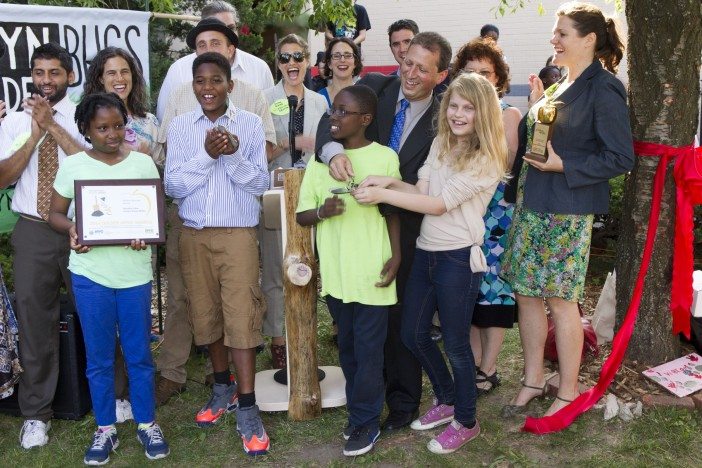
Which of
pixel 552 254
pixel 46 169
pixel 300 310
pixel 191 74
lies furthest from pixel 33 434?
pixel 552 254

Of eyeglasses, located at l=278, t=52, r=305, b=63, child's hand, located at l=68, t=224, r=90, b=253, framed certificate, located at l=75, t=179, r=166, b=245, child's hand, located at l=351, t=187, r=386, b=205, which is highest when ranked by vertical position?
eyeglasses, located at l=278, t=52, r=305, b=63

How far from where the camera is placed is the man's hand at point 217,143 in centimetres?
359

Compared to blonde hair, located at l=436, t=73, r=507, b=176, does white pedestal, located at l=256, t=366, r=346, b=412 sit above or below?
below

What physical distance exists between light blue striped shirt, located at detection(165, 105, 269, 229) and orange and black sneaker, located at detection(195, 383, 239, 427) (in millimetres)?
1028

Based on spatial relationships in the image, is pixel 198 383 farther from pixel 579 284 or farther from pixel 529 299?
pixel 579 284

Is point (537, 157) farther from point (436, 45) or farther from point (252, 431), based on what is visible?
point (252, 431)

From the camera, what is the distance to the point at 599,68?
378cm

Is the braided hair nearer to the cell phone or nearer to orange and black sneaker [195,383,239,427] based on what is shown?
the cell phone

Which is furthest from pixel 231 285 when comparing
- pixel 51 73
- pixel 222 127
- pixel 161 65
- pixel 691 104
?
pixel 161 65

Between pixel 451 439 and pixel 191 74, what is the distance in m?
2.82

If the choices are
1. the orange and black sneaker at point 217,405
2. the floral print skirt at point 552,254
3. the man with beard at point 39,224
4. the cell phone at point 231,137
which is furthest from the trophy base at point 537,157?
the man with beard at point 39,224

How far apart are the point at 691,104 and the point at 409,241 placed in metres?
1.90

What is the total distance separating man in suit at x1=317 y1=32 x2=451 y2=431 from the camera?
3.73 metres

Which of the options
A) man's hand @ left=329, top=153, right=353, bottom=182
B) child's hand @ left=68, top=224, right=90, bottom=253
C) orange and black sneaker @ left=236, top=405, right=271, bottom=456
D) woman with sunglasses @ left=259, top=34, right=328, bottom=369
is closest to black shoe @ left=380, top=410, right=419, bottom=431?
orange and black sneaker @ left=236, top=405, right=271, bottom=456
